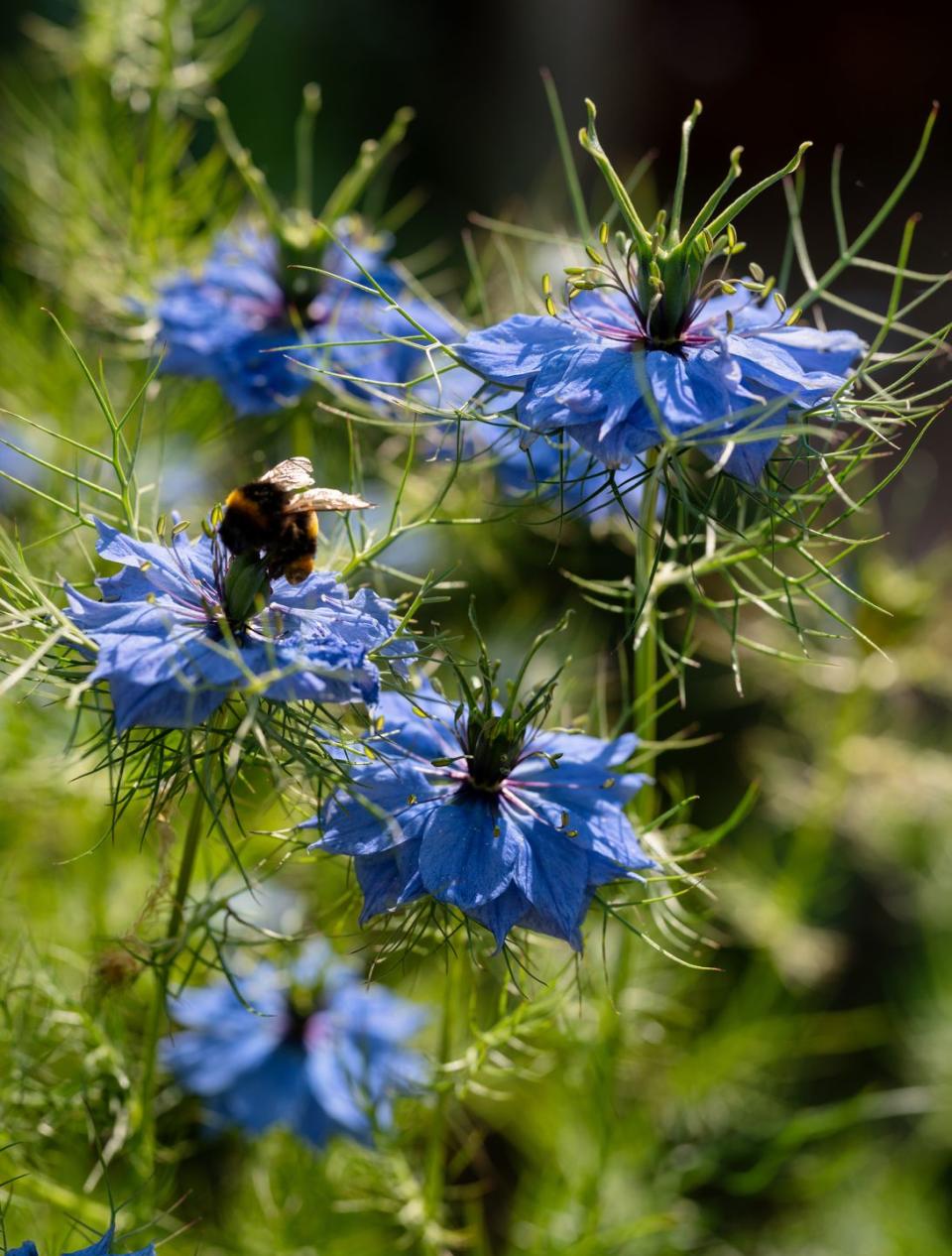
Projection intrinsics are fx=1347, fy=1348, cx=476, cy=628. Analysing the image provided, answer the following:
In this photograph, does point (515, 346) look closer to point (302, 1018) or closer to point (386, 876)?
point (386, 876)

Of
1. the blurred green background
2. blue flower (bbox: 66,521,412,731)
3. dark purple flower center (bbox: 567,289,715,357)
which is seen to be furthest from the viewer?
the blurred green background

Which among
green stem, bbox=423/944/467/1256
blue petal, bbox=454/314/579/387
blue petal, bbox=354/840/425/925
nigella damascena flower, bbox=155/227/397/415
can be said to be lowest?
green stem, bbox=423/944/467/1256

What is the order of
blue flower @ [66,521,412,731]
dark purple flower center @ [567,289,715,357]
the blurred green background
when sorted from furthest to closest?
the blurred green background, dark purple flower center @ [567,289,715,357], blue flower @ [66,521,412,731]

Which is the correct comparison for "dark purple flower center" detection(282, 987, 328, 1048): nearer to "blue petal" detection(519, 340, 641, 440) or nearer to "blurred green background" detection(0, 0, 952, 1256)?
"blurred green background" detection(0, 0, 952, 1256)

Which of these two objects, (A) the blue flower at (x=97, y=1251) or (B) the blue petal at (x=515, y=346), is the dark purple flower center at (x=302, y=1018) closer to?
(A) the blue flower at (x=97, y=1251)

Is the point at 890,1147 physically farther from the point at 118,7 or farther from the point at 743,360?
the point at 118,7

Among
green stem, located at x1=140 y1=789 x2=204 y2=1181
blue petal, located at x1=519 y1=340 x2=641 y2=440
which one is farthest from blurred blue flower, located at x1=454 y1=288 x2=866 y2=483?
green stem, located at x1=140 y1=789 x2=204 y2=1181

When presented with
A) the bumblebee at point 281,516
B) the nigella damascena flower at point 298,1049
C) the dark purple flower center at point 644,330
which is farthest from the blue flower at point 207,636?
the nigella damascena flower at point 298,1049
